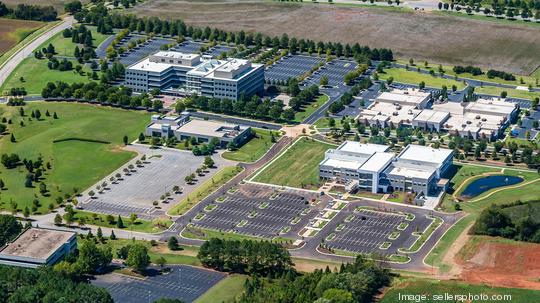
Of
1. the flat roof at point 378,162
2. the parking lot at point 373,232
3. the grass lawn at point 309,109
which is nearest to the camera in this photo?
the parking lot at point 373,232

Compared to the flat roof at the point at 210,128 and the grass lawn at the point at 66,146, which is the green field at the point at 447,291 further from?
the flat roof at the point at 210,128

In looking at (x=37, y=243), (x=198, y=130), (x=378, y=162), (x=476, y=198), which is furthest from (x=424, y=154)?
(x=37, y=243)

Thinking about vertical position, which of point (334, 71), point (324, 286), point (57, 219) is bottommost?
point (57, 219)

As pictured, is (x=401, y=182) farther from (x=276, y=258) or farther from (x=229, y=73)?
(x=229, y=73)

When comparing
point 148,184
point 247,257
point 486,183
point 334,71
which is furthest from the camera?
point 334,71

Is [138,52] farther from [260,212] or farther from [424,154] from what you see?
[260,212]

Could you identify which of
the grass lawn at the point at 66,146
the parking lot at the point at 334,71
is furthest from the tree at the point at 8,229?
the parking lot at the point at 334,71

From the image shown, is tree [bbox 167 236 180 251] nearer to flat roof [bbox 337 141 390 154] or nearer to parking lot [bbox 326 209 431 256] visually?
parking lot [bbox 326 209 431 256]
